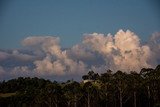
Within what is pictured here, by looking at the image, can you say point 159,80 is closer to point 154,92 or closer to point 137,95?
point 154,92

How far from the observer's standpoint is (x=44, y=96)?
86.8m

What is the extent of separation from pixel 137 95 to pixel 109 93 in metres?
7.55

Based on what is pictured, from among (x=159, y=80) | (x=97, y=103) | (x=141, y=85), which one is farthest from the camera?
(x=97, y=103)

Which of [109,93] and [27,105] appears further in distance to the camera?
[27,105]

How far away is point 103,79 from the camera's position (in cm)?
9206

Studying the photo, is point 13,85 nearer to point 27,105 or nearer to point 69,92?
point 27,105

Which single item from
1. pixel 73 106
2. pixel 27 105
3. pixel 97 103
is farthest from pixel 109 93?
pixel 27 105

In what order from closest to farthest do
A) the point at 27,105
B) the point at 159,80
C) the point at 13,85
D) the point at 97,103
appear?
the point at 159,80 < the point at 97,103 < the point at 27,105 < the point at 13,85

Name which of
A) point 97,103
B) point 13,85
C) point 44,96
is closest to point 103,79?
point 97,103

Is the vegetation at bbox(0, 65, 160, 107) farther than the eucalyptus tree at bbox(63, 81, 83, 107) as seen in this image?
No

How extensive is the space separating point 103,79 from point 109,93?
30.8 feet

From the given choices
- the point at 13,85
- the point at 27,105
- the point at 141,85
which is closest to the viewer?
the point at 141,85

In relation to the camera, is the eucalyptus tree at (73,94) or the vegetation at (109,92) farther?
the eucalyptus tree at (73,94)

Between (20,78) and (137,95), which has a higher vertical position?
(20,78)
